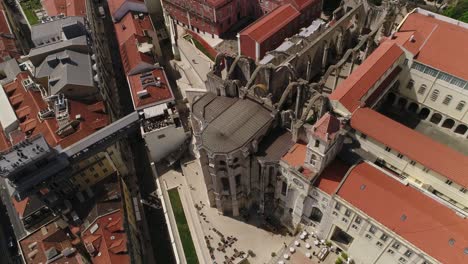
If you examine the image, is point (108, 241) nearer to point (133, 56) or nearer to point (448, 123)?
point (133, 56)

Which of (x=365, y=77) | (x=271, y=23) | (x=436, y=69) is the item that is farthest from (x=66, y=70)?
(x=436, y=69)

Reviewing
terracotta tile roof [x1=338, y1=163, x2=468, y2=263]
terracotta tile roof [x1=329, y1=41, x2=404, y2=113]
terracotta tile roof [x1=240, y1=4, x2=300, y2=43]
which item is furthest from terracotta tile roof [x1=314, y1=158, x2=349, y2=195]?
terracotta tile roof [x1=240, y1=4, x2=300, y2=43]

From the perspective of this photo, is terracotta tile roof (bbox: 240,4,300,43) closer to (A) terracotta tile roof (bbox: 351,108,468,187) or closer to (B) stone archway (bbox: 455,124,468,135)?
(A) terracotta tile roof (bbox: 351,108,468,187)

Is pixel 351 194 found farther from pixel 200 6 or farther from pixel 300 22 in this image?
pixel 200 6

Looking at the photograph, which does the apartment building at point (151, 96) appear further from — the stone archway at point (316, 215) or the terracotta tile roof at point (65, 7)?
the stone archway at point (316, 215)

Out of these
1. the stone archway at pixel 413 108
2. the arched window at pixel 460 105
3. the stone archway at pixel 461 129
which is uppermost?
the arched window at pixel 460 105

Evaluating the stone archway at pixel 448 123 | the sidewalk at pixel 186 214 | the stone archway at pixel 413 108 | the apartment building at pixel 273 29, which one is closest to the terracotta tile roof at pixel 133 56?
the apartment building at pixel 273 29
